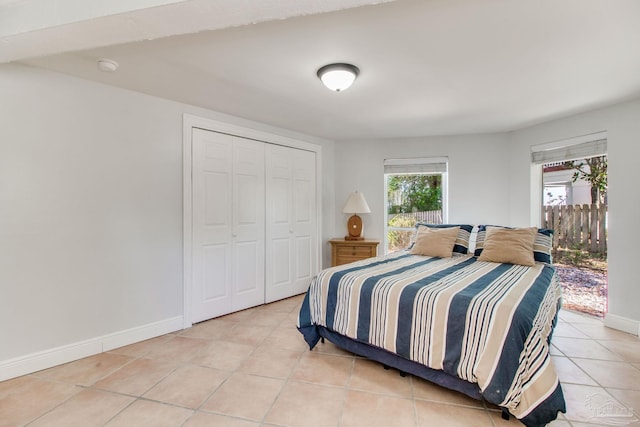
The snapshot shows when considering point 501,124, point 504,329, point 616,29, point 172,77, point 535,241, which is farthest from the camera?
point 501,124

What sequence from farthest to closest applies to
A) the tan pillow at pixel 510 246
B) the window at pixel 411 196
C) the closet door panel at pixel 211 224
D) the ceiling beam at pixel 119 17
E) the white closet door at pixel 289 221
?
the window at pixel 411 196
the white closet door at pixel 289 221
the closet door panel at pixel 211 224
the tan pillow at pixel 510 246
the ceiling beam at pixel 119 17

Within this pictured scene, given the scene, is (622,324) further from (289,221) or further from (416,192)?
(289,221)

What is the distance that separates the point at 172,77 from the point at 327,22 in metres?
1.41

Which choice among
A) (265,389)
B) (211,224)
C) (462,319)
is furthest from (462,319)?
(211,224)

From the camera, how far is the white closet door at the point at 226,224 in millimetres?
3078

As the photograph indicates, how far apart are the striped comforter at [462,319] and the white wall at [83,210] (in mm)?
1565

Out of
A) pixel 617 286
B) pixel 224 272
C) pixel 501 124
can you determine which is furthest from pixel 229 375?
pixel 501 124

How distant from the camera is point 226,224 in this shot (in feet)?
10.8

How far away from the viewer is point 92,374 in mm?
2119

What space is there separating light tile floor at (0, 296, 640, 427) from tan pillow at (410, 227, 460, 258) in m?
1.20

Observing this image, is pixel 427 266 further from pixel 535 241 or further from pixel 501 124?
pixel 501 124

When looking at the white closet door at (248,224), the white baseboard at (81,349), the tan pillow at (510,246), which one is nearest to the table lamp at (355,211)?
the white closet door at (248,224)

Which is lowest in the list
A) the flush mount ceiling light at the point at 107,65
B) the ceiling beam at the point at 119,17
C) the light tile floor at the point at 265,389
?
the light tile floor at the point at 265,389

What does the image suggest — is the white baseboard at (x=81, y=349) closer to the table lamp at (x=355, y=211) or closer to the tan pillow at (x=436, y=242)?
the table lamp at (x=355, y=211)
